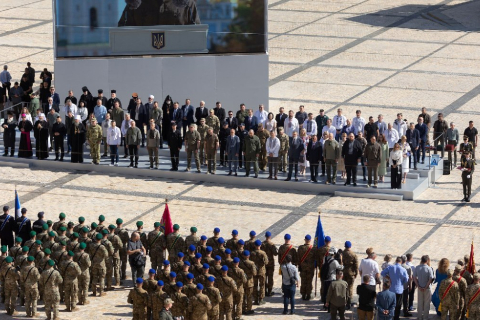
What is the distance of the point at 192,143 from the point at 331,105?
9478 mm

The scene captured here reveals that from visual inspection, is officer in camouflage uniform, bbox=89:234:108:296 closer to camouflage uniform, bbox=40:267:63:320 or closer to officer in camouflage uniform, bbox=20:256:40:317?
camouflage uniform, bbox=40:267:63:320

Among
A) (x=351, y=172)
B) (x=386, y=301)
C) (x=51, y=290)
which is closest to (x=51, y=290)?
(x=51, y=290)

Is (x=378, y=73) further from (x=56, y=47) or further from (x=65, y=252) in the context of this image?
(x=65, y=252)

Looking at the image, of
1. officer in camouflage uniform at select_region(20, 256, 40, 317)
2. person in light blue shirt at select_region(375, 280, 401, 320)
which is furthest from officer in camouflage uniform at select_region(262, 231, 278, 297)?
officer in camouflage uniform at select_region(20, 256, 40, 317)

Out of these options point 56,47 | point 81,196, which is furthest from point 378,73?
point 81,196

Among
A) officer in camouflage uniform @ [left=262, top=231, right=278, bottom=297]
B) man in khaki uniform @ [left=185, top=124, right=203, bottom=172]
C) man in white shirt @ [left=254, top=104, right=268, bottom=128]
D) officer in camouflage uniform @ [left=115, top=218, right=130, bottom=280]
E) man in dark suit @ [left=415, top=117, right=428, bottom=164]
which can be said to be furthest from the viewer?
man in white shirt @ [left=254, top=104, right=268, bottom=128]

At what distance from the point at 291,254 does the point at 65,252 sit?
4568mm

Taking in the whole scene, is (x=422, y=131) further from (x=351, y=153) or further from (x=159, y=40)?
(x=159, y=40)

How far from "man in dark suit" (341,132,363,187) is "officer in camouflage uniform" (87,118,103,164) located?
700 centimetres

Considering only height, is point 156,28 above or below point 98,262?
above

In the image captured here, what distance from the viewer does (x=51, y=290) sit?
2075 centimetres

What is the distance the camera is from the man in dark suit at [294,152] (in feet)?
96.2

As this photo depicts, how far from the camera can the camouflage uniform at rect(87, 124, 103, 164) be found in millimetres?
30469

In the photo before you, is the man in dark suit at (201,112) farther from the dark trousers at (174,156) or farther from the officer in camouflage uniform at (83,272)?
the officer in camouflage uniform at (83,272)
